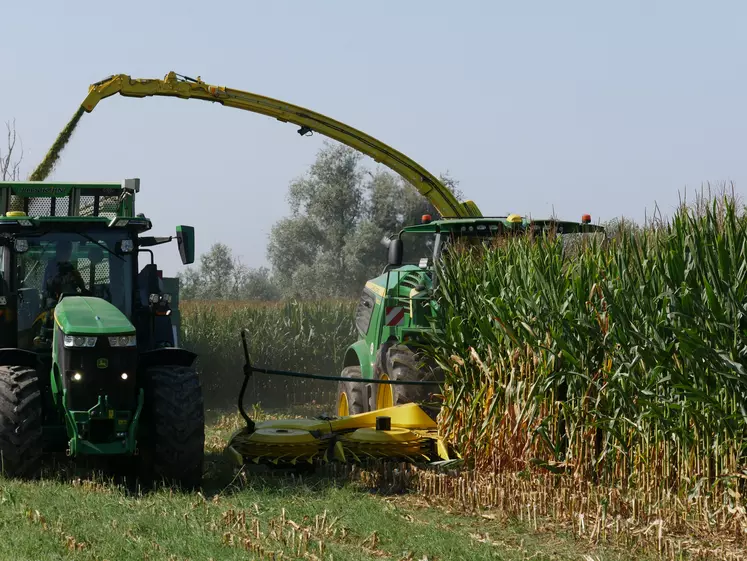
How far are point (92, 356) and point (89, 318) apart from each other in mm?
379

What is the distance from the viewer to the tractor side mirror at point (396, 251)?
1104 cm

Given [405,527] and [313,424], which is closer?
[405,527]

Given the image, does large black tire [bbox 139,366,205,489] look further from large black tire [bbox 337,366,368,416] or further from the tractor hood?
large black tire [bbox 337,366,368,416]

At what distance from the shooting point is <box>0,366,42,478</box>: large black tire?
862 centimetres

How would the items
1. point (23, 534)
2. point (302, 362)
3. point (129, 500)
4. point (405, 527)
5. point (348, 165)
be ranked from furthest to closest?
point (348, 165)
point (302, 362)
point (129, 500)
point (405, 527)
point (23, 534)

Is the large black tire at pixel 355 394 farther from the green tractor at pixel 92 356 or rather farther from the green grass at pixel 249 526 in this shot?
the green grass at pixel 249 526

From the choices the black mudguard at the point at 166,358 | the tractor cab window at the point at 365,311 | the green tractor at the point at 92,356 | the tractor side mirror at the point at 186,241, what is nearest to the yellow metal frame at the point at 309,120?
the tractor cab window at the point at 365,311

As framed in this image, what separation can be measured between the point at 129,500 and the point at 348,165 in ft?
131

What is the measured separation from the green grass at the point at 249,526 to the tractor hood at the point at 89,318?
1.26 metres

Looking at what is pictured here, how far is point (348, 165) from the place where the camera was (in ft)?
156

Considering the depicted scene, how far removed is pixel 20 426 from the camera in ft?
28.3

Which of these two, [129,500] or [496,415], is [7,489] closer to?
[129,500]

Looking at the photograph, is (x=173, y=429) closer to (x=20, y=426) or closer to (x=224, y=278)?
(x=20, y=426)

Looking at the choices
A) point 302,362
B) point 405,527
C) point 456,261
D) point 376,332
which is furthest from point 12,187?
point 302,362
